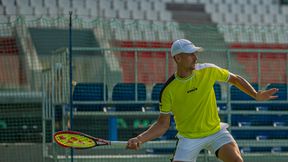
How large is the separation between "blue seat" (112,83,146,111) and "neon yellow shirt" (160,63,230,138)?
4.81 m

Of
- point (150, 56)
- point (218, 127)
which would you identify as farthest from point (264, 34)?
point (218, 127)

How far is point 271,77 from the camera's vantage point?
540 inches

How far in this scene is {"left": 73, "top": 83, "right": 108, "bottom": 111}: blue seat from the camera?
1241 cm

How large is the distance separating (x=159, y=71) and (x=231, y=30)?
1.94m

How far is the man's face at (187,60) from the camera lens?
24.8ft

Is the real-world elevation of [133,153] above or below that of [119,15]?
below

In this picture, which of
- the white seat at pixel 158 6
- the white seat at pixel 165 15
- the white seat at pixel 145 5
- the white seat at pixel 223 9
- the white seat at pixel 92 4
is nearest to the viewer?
the white seat at pixel 92 4

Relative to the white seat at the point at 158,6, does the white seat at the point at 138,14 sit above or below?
below

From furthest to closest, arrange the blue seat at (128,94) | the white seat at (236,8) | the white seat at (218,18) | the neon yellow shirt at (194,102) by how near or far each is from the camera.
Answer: the white seat at (236,8)
the white seat at (218,18)
the blue seat at (128,94)
the neon yellow shirt at (194,102)

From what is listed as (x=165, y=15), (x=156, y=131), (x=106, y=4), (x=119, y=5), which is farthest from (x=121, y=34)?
(x=165, y=15)

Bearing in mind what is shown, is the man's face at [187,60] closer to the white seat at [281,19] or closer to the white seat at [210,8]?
the white seat at [210,8]

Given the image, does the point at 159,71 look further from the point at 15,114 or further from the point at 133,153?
the point at 15,114

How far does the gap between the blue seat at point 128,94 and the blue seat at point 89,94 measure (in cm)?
21

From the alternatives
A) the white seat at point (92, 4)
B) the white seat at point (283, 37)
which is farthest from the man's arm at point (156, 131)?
the white seat at point (92, 4)
